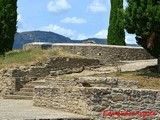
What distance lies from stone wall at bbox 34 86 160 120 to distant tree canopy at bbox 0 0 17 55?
12.4 m

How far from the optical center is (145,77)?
2212 cm

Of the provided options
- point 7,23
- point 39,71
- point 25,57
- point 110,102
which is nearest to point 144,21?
point 39,71

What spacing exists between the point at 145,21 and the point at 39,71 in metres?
6.36

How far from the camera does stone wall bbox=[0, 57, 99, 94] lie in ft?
77.5

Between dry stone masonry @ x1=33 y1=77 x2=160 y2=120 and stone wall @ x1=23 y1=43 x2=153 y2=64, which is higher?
stone wall @ x1=23 y1=43 x2=153 y2=64

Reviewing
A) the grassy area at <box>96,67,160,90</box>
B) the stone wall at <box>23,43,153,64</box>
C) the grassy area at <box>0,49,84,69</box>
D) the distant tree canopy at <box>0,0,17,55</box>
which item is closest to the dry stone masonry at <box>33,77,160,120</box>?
the grassy area at <box>96,67,160,90</box>

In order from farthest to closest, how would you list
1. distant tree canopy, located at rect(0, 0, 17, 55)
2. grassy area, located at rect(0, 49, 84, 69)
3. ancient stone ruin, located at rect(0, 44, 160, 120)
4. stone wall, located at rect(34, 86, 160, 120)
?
distant tree canopy, located at rect(0, 0, 17, 55)
grassy area, located at rect(0, 49, 84, 69)
ancient stone ruin, located at rect(0, 44, 160, 120)
stone wall, located at rect(34, 86, 160, 120)

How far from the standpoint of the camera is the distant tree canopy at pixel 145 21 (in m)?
21.8

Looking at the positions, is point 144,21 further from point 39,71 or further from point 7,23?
point 7,23

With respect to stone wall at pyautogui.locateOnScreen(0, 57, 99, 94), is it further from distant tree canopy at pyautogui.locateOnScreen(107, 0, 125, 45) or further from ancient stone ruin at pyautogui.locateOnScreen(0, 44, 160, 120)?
distant tree canopy at pyautogui.locateOnScreen(107, 0, 125, 45)

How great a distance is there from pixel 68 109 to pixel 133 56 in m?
15.5

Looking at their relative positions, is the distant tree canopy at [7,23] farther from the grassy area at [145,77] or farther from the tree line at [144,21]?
the tree line at [144,21]

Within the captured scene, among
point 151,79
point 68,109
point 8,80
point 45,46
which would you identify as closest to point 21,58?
point 8,80

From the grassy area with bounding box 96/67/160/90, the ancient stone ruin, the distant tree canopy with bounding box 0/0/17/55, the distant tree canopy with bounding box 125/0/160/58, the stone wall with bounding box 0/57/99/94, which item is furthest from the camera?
the distant tree canopy with bounding box 0/0/17/55
